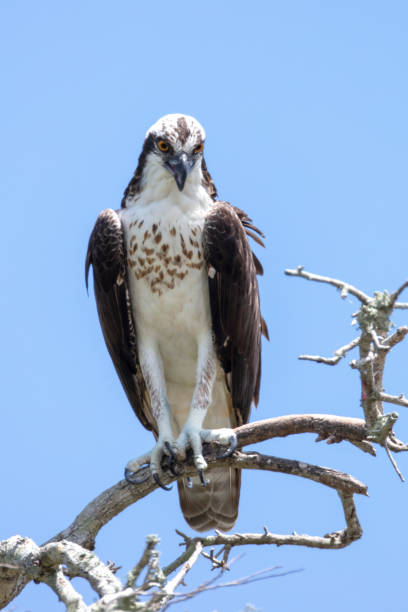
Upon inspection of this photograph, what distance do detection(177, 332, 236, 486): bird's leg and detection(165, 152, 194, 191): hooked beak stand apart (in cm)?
108

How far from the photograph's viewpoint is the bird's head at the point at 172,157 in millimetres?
6414

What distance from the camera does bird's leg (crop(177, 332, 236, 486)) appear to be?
5.86m

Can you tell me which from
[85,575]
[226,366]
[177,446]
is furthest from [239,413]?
[85,575]

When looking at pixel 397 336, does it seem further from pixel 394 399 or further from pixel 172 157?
pixel 172 157

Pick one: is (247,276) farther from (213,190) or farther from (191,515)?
(191,515)

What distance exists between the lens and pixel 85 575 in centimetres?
449

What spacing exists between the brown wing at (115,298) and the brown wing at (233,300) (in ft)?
2.02

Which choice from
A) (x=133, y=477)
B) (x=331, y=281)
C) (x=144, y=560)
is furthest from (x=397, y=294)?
(x=133, y=477)

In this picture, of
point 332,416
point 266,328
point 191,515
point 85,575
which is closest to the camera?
point 85,575

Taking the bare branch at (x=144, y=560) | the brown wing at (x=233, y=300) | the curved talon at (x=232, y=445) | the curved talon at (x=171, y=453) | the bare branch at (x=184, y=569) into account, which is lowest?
the bare branch at (x=184, y=569)

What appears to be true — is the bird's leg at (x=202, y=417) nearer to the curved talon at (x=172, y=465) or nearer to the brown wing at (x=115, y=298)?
the curved talon at (x=172, y=465)

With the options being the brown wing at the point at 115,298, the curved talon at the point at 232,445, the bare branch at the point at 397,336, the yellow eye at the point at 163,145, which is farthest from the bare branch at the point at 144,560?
the yellow eye at the point at 163,145

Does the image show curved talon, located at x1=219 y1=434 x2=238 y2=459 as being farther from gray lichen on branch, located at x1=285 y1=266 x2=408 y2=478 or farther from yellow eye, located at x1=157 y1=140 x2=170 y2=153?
yellow eye, located at x1=157 y1=140 x2=170 y2=153

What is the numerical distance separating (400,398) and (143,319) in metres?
2.67
